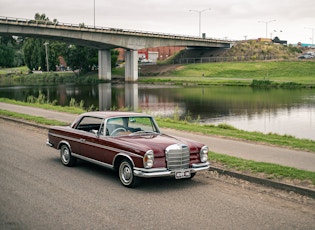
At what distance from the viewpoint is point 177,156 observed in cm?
938

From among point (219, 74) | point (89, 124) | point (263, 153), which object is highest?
point (219, 74)

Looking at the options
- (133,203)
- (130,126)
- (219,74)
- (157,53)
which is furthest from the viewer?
(157,53)

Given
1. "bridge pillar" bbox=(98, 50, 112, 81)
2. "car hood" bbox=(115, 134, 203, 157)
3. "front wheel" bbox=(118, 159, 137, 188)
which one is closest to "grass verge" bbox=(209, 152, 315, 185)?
"car hood" bbox=(115, 134, 203, 157)

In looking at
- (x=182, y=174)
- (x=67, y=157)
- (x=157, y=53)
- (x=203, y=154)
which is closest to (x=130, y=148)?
(x=182, y=174)

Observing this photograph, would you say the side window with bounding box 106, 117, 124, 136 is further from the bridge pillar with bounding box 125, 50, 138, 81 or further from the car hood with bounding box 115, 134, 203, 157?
the bridge pillar with bounding box 125, 50, 138, 81

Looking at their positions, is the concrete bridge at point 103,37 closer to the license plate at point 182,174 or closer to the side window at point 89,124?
the side window at point 89,124

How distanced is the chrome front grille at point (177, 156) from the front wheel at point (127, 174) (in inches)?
31.1

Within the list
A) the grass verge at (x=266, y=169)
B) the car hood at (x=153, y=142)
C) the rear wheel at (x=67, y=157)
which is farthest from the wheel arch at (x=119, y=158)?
the grass verge at (x=266, y=169)

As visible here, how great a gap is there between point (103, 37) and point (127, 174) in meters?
72.2

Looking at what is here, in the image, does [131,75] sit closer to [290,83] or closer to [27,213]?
[290,83]

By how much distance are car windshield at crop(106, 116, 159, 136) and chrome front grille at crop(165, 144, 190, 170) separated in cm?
128

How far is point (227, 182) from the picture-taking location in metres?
10.1

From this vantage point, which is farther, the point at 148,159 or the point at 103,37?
the point at 103,37

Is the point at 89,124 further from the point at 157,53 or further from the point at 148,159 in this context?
the point at 157,53
